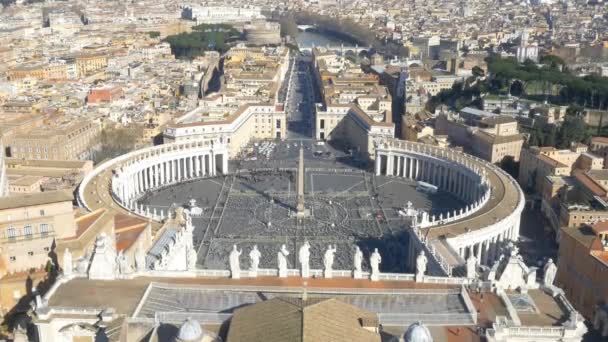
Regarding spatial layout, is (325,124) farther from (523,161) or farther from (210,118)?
(523,161)

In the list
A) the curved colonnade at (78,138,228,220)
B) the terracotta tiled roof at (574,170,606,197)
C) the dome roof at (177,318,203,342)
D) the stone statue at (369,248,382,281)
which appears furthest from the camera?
the curved colonnade at (78,138,228,220)

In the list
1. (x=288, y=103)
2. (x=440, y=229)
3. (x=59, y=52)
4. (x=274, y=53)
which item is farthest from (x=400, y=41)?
(x=440, y=229)

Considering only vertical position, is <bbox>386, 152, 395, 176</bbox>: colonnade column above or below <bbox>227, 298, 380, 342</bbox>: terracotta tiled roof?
below

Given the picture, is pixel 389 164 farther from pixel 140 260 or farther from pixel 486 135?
pixel 140 260

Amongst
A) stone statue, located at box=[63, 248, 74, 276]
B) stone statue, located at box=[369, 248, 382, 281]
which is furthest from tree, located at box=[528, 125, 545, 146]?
stone statue, located at box=[63, 248, 74, 276]

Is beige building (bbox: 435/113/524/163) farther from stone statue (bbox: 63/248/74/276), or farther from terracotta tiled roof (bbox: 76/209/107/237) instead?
stone statue (bbox: 63/248/74/276)

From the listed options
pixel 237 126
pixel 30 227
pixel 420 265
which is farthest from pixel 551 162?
→ pixel 30 227

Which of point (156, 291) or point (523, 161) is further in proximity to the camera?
point (523, 161)
